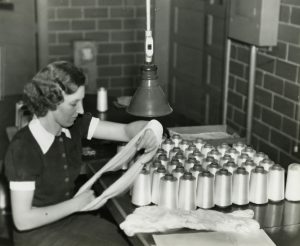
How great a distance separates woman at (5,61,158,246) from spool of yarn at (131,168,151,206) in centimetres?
18

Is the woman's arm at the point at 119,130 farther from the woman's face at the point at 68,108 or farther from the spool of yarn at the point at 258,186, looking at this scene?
the spool of yarn at the point at 258,186

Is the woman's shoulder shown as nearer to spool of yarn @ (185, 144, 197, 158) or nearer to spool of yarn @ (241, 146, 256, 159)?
spool of yarn @ (185, 144, 197, 158)

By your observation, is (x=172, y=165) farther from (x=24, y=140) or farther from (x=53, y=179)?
(x=24, y=140)

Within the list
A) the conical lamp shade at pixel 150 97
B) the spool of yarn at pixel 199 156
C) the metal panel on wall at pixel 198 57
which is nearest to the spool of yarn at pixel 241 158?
the spool of yarn at pixel 199 156

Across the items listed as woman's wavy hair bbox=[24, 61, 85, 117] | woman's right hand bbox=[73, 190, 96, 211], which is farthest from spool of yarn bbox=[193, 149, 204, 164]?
woman's wavy hair bbox=[24, 61, 85, 117]

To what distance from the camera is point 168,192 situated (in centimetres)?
208

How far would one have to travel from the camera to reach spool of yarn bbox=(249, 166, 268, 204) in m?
2.17

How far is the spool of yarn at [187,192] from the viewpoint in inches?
81.7

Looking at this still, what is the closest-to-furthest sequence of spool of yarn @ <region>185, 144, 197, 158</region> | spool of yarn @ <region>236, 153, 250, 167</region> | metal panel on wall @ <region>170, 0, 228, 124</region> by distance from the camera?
1. spool of yarn @ <region>236, 153, 250, 167</region>
2. spool of yarn @ <region>185, 144, 197, 158</region>
3. metal panel on wall @ <region>170, 0, 228, 124</region>

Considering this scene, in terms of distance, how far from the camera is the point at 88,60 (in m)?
5.09

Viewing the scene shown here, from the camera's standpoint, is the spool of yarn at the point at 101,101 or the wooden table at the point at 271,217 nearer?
the wooden table at the point at 271,217

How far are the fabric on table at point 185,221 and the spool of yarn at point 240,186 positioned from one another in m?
0.12

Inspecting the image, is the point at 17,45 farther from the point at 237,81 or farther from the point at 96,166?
the point at 96,166

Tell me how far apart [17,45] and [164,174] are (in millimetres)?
3344
